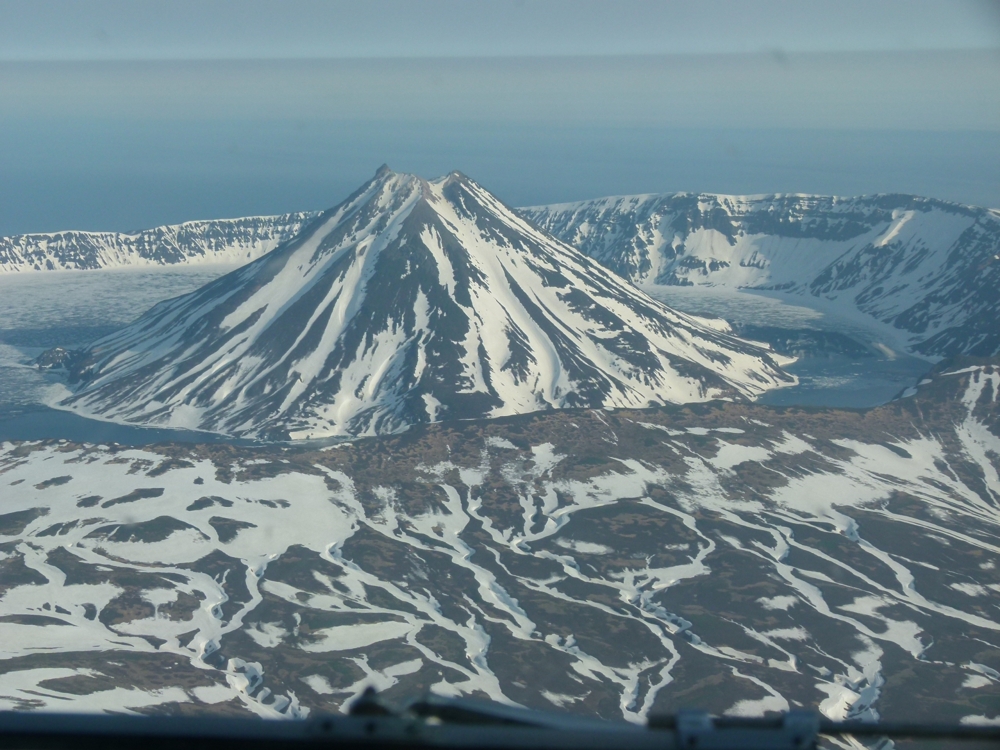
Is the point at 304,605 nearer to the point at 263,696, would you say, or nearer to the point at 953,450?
the point at 263,696

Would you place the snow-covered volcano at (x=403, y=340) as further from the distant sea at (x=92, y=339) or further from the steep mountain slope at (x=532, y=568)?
the steep mountain slope at (x=532, y=568)

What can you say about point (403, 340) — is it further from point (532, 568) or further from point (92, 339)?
point (92, 339)

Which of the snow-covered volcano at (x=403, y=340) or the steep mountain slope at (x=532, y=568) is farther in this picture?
the snow-covered volcano at (x=403, y=340)

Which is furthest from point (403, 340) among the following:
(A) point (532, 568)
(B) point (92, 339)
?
(B) point (92, 339)

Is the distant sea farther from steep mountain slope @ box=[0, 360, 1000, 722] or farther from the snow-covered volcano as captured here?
steep mountain slope @ box=[0, 360, 1000, 722]

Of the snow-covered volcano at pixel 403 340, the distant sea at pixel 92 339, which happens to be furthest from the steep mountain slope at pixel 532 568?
the distant sea at pixel 92 339

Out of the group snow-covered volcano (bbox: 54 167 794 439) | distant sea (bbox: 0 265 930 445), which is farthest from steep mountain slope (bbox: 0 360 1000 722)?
distant sea (bbox: 0 265 930 445)

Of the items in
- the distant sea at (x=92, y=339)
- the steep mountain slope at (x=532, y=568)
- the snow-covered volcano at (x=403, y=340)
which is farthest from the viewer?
the snow-covered volcano at (x=403, y=340)
